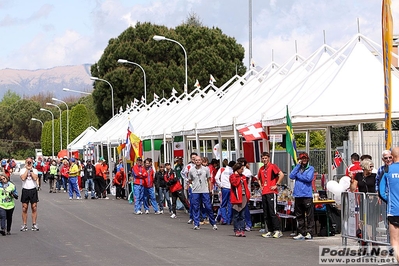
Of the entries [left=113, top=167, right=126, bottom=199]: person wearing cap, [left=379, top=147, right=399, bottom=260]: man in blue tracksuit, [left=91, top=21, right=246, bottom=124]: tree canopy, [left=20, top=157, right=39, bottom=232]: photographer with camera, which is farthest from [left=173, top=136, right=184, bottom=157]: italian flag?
[left=91, top=21, right=246, bottom=124]: tree canopy

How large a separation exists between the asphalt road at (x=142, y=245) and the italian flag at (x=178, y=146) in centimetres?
690

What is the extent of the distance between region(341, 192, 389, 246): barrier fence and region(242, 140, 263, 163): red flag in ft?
25.1

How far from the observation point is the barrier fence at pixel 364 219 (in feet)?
46.1

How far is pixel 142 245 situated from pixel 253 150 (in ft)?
23.7

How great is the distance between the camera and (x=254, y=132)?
71.6ft

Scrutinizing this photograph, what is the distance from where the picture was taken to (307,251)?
15688 mm

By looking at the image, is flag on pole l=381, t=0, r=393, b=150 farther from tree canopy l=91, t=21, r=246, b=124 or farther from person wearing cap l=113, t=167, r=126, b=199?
tree canopy l=91, t=21, r=246, b=124

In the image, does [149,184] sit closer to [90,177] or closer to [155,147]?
[155,147]

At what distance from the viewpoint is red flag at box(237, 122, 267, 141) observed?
21.6m

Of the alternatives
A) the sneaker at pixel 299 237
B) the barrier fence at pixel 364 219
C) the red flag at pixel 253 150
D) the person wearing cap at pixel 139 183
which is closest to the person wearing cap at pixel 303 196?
the sneaker at pixel 299 237

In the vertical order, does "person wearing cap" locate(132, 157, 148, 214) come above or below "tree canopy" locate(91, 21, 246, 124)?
below

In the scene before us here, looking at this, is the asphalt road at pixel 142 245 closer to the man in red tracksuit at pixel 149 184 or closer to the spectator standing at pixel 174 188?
the spectator standing at pixel 174 188

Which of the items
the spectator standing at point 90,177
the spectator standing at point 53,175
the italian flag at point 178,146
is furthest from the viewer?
the spectator standing at point 53,175

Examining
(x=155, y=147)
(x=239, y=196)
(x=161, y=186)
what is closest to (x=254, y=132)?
(x=239, y=196)
